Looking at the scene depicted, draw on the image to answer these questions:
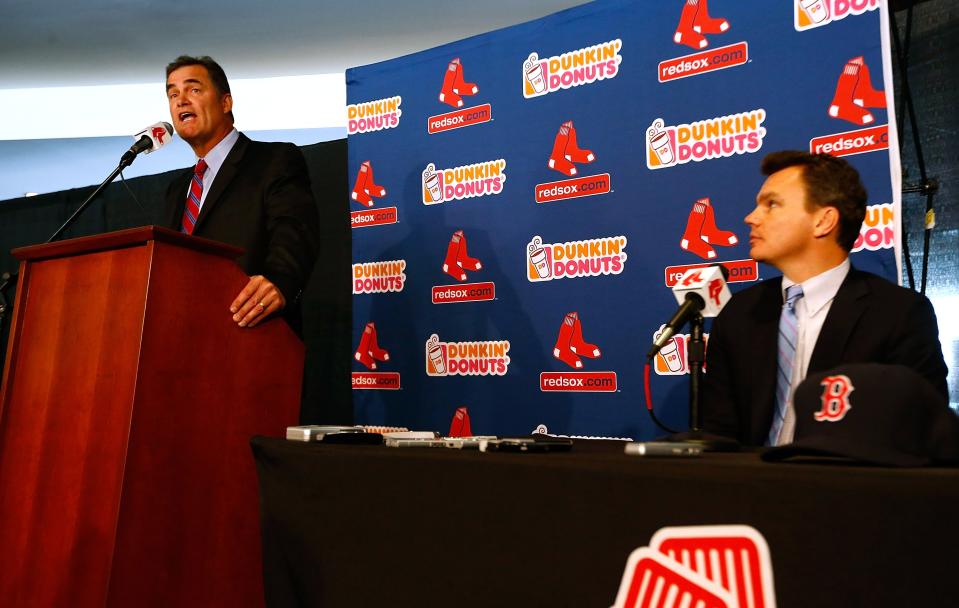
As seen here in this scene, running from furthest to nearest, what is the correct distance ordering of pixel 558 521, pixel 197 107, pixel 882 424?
pixel 197 107, pixel 558 521, pixel 882 424

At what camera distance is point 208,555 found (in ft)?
5.58

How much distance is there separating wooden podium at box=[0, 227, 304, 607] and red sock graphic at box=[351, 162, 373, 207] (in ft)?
6.26

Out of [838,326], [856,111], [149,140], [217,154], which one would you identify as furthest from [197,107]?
[856,111]

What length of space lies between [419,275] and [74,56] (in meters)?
3.26

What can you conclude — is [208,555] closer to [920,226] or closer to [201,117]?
[201,117]

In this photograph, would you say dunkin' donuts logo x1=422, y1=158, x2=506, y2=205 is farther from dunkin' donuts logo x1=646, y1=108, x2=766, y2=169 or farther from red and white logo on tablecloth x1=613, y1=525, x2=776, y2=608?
red and white logo on tablecloth x1=613, y1=525, x2=776, y2=608

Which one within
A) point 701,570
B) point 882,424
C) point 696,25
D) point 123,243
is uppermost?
point 696,25

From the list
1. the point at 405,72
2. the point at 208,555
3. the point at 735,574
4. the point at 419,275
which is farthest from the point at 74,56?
the point at 735,574

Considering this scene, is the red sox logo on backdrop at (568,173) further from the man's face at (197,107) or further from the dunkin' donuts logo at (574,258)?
the man's face at (197,107)

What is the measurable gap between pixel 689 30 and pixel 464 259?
4.10 ft

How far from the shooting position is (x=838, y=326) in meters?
1.98

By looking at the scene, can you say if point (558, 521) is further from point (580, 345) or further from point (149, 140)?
point (580, 345)

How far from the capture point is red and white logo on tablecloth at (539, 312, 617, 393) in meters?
3.03

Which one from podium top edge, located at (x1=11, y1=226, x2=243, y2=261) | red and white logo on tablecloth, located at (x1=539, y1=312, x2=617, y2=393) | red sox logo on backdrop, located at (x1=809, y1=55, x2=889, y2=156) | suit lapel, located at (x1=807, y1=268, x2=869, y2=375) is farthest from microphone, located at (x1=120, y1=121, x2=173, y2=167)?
red sox logo on backdrop, located at (x1=809, y1=55, x2=889, y2=156)
